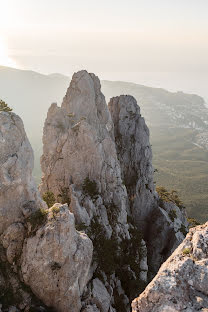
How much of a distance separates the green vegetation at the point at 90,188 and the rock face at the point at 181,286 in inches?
1024

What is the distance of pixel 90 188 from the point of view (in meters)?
45.0

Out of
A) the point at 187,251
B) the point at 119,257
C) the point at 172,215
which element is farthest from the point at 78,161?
the point at 172,215

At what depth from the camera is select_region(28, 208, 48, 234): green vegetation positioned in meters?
29.2

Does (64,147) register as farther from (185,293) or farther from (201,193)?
(201,193)

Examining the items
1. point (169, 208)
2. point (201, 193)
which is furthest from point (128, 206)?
point (201, 193)

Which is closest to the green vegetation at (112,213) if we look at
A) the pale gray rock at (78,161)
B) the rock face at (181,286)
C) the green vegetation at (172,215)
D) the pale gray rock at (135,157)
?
the pale gray rock at (78,161)

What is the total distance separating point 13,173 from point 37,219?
6.14 meters

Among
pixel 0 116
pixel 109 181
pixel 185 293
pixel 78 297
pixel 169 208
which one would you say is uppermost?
pixel 0 116

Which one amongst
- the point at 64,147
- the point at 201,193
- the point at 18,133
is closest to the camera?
the point at 18,133

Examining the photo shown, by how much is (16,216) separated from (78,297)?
452 inches

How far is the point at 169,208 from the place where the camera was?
219ft

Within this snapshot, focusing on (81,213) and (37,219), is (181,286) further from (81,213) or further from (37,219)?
(81,213)

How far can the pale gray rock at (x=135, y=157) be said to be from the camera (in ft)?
202

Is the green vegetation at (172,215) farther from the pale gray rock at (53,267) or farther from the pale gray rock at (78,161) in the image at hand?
the pale gray rock at (53,267)
